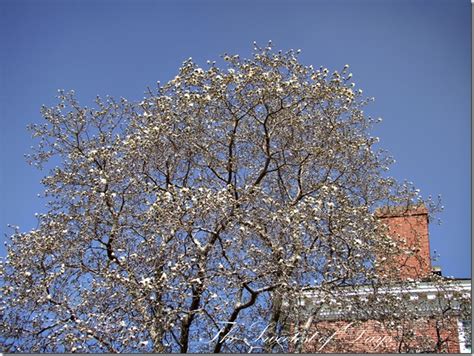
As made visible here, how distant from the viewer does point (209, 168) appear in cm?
1608

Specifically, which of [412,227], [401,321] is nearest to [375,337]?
[401,321]

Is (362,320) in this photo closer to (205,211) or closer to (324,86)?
(205,211)

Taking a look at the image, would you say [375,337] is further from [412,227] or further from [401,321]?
[412,227]

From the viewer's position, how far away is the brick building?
13461 mm

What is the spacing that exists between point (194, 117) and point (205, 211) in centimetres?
287

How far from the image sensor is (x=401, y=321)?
13.5 meters

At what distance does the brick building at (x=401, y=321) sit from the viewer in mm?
13461

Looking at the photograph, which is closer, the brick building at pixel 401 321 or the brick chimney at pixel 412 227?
the brick building at pixel 401 321

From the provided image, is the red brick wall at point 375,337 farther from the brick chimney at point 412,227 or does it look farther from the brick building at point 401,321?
the brick chimney at point 412,227

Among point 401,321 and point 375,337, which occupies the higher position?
point 401,321

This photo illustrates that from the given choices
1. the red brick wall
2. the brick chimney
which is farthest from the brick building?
the brick chimney

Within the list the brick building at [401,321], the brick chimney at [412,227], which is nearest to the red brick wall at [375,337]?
the brick building at [401,321]

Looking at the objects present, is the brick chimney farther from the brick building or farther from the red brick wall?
the red brick wall

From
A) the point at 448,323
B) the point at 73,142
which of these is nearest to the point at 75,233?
the point at 73,142
